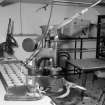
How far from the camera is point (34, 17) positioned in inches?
169

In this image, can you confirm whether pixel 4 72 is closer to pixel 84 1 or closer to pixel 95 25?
pixel 84 1

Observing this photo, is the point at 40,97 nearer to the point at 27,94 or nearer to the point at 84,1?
the point at 27,94

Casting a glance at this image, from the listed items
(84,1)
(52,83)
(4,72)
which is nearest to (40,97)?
(52,83)

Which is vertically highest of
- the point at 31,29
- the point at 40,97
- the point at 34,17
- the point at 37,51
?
the point at 34,17

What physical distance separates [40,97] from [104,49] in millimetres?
3375

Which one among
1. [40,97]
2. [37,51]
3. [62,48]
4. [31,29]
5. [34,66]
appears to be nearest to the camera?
[40,97]

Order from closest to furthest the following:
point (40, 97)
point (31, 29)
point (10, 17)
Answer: point (40, 97) < point (10, 17) < point (31, 29)

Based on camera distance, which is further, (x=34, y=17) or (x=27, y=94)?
(x=34, y=17)

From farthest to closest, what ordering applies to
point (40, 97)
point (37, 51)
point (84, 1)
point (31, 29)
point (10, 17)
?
point (31, 29) < point (10, 17) < point (84, 1) < point (37, 51) < point (40, 97)

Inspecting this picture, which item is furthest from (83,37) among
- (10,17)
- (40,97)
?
(40,97)

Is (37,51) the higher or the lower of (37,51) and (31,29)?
the lower

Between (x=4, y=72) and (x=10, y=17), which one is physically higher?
(x=10, y=17)

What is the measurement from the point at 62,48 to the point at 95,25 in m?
0.94

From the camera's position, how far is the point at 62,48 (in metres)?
4.64
